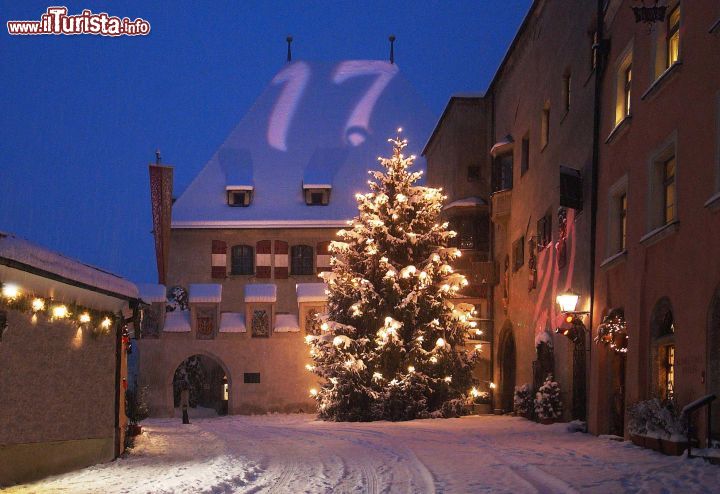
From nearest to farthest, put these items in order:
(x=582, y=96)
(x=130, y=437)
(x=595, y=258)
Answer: (x=130, y=437) < (x=595, y=258) < (x=582, y=96)

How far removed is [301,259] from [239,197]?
4197 mm

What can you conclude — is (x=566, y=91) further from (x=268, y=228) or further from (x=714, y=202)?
(x=268, y=228)

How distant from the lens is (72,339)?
561 inches

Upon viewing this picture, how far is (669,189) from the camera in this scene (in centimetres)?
1568

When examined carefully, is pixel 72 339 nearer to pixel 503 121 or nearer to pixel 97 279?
pixel 97 279

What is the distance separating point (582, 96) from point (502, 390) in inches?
543

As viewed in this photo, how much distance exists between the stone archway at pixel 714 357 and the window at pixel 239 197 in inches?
1274

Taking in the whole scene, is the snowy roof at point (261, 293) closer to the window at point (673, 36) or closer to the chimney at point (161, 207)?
the chimney at point (161, 207)

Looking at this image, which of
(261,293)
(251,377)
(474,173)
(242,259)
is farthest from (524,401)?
(242,259)

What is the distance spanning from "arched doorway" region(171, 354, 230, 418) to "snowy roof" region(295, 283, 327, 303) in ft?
17.5

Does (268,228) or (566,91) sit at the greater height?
(566,91)

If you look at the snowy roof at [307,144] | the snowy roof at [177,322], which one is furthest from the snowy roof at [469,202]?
the snowy roof at [177,322]

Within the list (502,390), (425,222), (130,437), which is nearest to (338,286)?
(425,222)

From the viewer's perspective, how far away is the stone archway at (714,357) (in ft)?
41.5
